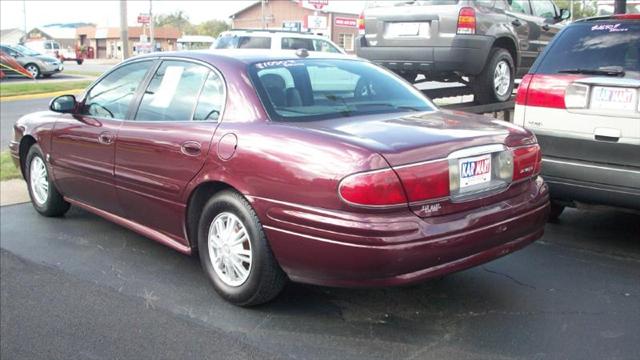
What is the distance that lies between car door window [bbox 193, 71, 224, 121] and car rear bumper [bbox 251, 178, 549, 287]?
76 cm

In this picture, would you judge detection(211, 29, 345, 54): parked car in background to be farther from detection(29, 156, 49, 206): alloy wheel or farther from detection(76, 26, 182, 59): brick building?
detection(76, 26, 182, 59): brick building

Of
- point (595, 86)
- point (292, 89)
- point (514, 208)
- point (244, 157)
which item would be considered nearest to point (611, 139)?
point (595, 86)

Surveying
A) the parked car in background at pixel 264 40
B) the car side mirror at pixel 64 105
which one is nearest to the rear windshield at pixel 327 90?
the car side mirror at pixel 64 105

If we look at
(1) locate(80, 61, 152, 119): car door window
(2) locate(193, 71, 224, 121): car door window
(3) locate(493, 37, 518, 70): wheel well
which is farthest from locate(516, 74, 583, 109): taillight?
(3) locate(493, 37, 518, 70): wheel well

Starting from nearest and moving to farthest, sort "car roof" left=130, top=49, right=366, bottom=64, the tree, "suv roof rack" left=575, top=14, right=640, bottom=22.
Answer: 1. "car roof" left=130, top=49, right=366, bottom=64
2. "suv roof rack" left=575, top=14, right=640, bottom=22
3. the tree

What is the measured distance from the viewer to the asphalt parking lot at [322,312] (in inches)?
132

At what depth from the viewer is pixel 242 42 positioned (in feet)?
45.7

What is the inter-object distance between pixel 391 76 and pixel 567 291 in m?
1.84

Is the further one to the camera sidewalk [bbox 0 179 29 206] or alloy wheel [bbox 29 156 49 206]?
sidewalk [bbox 0 179 29 206]

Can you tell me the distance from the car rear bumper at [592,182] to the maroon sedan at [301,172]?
0.72 metres

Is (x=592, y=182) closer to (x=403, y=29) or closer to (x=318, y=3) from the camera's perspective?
(x=403, y=29)

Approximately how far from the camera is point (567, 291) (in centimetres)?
409

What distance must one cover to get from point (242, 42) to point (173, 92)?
9.83 metres

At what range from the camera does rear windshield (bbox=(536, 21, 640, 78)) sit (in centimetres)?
451
